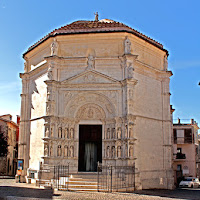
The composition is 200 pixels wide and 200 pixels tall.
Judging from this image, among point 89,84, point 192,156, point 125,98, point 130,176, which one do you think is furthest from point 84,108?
point 192,156

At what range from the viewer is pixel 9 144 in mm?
31391

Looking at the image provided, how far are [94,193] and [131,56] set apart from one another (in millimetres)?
8127

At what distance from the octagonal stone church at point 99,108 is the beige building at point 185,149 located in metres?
15.6

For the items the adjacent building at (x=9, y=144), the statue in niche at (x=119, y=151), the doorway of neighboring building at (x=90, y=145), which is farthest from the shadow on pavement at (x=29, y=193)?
the adjacent building at (x=9, y=144)

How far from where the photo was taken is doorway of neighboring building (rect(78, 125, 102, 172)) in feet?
57.4

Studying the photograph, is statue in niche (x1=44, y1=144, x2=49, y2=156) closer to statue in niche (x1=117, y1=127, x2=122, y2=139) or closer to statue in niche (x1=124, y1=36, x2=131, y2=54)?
statue in niche (x1=117, y1=127, x2=122, y2=139)

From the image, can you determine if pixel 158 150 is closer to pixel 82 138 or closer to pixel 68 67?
pixel 82 138

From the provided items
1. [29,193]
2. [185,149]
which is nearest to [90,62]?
[29,193]

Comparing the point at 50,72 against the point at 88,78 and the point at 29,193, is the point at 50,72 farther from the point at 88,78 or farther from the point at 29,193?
the point at 29,193

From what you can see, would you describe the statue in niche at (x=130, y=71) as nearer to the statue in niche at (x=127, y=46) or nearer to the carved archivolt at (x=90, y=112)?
the statue in niche at (x=127, y=46)

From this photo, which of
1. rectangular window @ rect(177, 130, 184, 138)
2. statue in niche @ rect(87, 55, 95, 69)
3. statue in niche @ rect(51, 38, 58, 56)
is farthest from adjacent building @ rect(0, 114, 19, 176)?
rectangular window @ rect(177, 130, 184, 138)

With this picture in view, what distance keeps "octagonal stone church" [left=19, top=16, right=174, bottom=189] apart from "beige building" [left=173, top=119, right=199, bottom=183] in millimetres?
15622

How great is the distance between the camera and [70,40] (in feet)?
59.6

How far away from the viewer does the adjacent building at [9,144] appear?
30625mm
